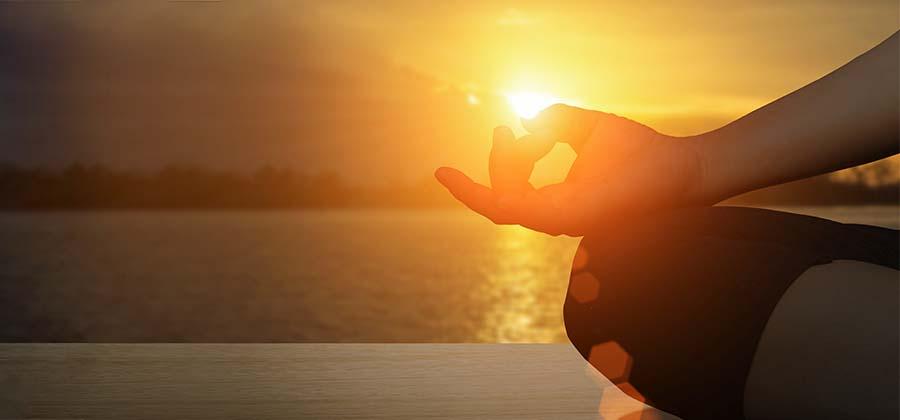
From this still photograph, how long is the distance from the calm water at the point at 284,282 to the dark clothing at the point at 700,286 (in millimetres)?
15690

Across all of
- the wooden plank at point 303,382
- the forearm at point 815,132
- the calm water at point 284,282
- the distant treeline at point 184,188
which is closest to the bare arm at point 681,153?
the forearm at point 815,132

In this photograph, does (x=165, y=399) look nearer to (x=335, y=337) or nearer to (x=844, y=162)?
(x=844, y=162)

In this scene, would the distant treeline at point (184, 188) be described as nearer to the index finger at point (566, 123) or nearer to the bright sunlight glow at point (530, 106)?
the bright sunlight glow at point (530, 106)

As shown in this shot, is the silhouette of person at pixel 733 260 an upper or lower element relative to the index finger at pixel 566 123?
lower

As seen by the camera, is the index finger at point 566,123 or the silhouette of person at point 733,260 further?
the index finger at point 566,123

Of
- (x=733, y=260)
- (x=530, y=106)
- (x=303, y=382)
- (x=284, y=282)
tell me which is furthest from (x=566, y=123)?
(x=284, y=282)

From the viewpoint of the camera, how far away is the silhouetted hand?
604 mm

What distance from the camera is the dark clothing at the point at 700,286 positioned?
0.54 metres

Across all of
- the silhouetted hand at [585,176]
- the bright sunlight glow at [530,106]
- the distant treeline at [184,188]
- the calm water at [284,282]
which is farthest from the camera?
the distant treeline at [184,188]

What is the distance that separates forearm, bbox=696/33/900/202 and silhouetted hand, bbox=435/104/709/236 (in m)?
0.02

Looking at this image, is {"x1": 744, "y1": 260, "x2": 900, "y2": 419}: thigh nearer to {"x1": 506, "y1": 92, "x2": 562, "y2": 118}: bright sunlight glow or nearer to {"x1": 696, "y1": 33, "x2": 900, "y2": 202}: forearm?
{"x1": 696, "y1": 33, "x2": 900, "y2": 202}: forearm

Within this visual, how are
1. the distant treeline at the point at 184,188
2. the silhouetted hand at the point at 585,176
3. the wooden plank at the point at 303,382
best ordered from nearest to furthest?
the silhouetted hand at the point at 585,176 < the wooden plank at the point at 303,382 < the distant treeline at the point at 184,188

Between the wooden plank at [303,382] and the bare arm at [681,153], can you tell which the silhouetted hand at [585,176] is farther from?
the wooden plank at [303,382]

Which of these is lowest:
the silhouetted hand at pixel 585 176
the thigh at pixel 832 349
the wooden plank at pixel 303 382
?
the wooden plank at pixel 303 382
